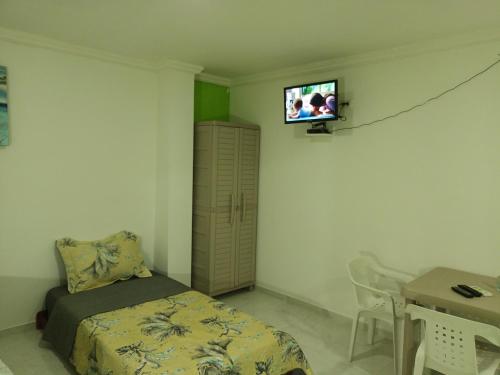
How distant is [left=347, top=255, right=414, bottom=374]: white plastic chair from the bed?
69 centimetres

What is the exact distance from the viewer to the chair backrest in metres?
2.88

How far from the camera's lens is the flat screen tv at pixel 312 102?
3.15 metres

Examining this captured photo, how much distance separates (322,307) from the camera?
11.8 ft

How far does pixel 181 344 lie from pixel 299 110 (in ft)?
7.29

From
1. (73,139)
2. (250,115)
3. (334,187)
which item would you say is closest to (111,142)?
(73,139)

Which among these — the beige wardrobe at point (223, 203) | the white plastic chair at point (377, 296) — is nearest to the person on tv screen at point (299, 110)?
the beige wardrobe at point (223, 203)

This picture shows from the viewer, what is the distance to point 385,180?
3125 millimetres

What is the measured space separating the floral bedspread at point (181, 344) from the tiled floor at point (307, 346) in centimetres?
42

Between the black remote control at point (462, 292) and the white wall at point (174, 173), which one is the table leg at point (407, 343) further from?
the white wall at point (174, 173)

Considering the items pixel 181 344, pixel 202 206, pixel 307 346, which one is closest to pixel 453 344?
pixel 307 346

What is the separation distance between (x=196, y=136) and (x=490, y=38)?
262 centimetres

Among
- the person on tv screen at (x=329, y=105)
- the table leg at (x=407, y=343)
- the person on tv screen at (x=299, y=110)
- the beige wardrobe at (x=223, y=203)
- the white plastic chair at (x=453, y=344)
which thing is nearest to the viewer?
the white plastic chair at (x=453, y=344)

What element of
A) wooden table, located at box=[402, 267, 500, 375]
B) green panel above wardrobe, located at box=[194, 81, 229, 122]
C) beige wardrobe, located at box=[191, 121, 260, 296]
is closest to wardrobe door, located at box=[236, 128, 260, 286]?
beige wardrobe, located at box=[191, 121, 260, 296]

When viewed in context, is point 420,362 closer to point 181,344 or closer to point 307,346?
point 307,346
